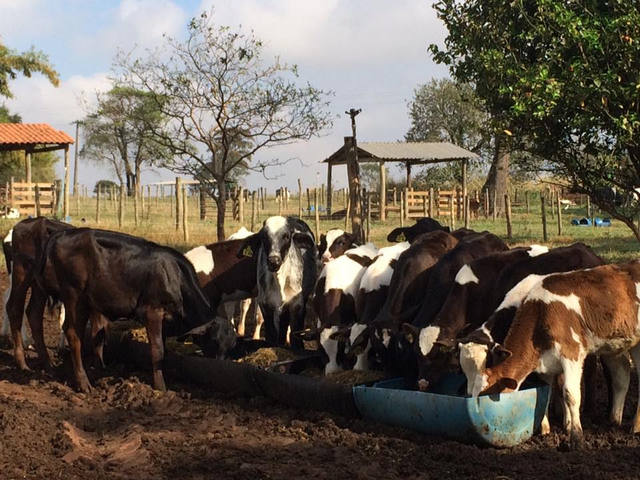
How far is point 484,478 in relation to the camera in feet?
19.1

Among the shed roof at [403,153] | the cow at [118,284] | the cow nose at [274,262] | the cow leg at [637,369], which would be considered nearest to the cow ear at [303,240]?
the cow nose at [274,262]

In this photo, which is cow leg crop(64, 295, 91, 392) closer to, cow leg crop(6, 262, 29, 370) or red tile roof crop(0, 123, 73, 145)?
cow leg crop(6, 262, 29, 370)

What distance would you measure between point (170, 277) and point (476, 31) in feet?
24.7

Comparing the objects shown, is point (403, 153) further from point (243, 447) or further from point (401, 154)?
point (243, 447)

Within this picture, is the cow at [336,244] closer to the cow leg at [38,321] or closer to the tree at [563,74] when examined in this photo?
the tree at [563,74]

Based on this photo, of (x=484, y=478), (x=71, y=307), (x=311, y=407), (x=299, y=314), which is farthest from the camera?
(x=299, y=314)

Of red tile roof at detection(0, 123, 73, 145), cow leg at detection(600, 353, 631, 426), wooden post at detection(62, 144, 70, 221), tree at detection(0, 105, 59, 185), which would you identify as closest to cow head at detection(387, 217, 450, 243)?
cow leg at detection(600, 353, 631, 426)

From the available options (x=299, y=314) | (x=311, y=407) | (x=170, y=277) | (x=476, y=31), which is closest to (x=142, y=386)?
(x=170, y=277)

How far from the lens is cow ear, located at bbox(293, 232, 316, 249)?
11039 millimetres

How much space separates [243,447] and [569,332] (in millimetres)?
2660

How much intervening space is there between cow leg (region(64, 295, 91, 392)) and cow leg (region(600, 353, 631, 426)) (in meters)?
5.09

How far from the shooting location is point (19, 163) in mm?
42375

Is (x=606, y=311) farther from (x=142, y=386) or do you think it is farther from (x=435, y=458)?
(x=142, y=386)

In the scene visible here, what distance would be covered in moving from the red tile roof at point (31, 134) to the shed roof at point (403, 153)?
42.2 feet
